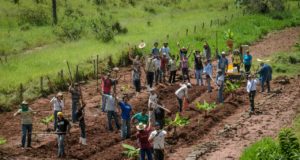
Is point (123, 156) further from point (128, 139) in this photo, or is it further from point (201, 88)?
point (201, 88)

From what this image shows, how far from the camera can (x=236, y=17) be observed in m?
48.3

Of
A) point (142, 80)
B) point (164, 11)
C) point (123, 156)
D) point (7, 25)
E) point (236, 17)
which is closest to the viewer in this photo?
point (123, 156)

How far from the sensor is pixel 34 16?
45500mm

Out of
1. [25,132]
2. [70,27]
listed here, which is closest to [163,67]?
[25,132]

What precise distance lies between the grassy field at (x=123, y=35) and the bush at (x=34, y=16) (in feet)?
1.88

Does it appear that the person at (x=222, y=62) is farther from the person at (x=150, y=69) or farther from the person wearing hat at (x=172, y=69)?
the person at (x=150, y=69)

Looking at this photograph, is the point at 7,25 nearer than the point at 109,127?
No

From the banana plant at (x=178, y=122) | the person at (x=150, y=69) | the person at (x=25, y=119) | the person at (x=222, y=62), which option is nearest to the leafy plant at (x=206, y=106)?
the banana plant at (x=178, y=122)

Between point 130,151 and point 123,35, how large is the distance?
81.6ft

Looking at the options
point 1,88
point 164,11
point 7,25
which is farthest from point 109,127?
point 164,11

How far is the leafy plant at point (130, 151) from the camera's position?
18641 mm

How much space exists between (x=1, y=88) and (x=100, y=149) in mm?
9241

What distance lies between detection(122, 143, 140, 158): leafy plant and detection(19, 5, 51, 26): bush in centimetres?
2727

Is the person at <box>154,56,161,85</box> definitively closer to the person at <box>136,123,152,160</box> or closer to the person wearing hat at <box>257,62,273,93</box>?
the person wearing hat at <box>257,62,273,93</box>
